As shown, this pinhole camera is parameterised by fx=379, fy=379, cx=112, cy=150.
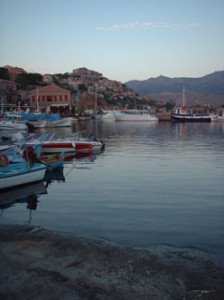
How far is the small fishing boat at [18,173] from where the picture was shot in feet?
63.1

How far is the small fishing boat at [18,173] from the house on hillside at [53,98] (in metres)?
84.0

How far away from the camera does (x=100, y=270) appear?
959cm

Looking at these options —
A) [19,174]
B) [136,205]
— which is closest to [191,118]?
[19,174]

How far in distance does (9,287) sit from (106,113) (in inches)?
4602

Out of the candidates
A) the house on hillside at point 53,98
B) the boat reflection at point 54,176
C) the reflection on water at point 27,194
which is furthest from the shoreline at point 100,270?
the house on hillside at point 53,98

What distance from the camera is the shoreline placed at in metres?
8.48

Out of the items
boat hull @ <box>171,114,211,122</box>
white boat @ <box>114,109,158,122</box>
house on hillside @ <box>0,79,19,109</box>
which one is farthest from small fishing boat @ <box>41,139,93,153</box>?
white boat @ <box>114,109,158,122</box>

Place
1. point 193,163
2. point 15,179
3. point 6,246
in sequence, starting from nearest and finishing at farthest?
point 6,246 → point 15,179 → point 193,163

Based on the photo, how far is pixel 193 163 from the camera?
95.5ft

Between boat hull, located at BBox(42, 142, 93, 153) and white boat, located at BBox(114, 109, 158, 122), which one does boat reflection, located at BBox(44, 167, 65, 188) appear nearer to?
boat hull, located at BBox(42, 142, 93, 153)

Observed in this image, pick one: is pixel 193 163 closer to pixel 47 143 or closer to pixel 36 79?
pixel 47 143

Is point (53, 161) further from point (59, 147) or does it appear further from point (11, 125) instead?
point (11, 125)

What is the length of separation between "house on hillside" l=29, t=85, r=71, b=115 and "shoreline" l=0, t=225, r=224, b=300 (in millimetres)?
94434

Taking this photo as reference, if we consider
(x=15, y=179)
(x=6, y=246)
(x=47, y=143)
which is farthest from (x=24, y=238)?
(x=47, y=143)
